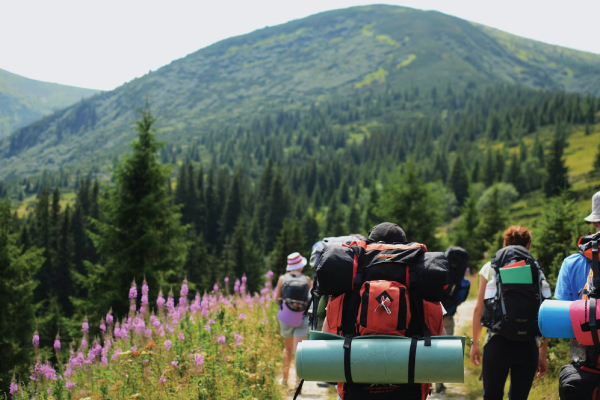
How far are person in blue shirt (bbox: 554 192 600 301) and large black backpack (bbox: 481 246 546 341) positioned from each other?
0.63 meters

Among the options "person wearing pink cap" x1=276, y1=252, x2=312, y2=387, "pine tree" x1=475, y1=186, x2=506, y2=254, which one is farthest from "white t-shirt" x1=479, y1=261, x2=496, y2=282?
"pine tree" x1=475, y1=186, x2=506, y2=254

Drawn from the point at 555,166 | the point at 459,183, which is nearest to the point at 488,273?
the point at 555,166

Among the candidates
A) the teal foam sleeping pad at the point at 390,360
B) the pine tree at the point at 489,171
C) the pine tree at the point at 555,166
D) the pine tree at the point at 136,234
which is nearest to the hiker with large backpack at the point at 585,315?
the teal foam sleeping pad at the point at 390,360

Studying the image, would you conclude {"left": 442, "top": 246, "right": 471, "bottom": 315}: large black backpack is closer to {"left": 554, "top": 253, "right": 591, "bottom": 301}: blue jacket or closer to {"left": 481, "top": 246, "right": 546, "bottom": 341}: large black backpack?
{"left": 481, "top": 246, "right": 546, "bottom": 341}: large black backpack

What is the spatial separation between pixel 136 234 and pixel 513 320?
14.8 m

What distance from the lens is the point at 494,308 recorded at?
4363 millimetres

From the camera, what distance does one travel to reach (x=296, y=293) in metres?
6.85

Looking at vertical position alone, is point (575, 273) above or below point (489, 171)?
above

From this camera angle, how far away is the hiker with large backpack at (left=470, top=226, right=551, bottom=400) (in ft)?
13.9

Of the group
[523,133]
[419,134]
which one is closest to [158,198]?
[523,133]

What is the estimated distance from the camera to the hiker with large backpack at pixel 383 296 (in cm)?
311

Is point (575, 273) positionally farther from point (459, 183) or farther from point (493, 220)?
point (459, 183)

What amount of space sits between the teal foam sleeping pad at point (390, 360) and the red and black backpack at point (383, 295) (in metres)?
0.04

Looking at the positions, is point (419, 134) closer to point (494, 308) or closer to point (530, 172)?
point (530, 172)
